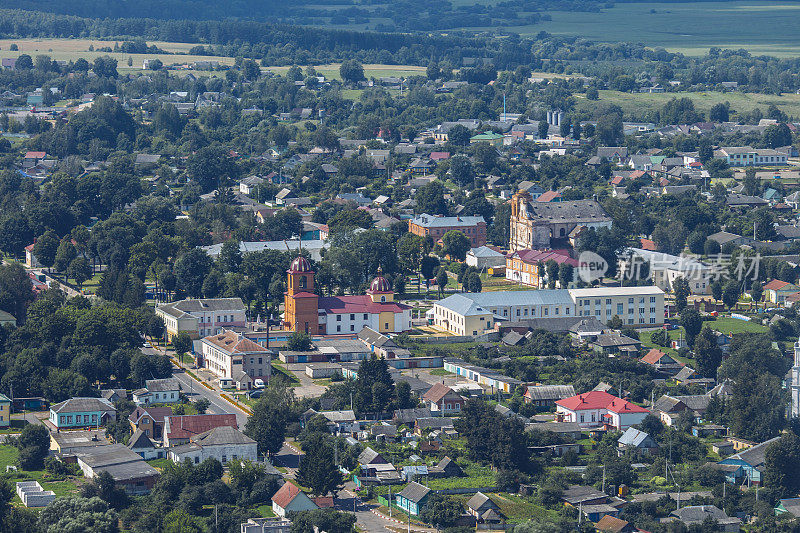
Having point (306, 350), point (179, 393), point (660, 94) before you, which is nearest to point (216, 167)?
point (306, 350)

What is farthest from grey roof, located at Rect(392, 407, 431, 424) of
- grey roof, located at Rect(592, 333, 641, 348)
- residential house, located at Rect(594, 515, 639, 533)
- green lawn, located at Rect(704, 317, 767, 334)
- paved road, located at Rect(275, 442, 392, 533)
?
green lawn, located at Rect(704, 317, 767, 334)

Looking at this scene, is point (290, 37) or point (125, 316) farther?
point (290, 37)

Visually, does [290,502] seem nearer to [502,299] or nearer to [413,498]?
[413,498]

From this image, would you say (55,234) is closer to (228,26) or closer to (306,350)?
(306,350)

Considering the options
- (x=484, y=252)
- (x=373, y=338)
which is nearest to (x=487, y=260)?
(x=484, y=252)

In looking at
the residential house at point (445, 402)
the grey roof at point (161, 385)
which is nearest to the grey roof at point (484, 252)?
the residential house at point (445, 402)

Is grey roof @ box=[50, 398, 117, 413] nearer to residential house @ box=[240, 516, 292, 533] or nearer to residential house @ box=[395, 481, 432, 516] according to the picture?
residential house @ box=[240, 516, 292, 533]
